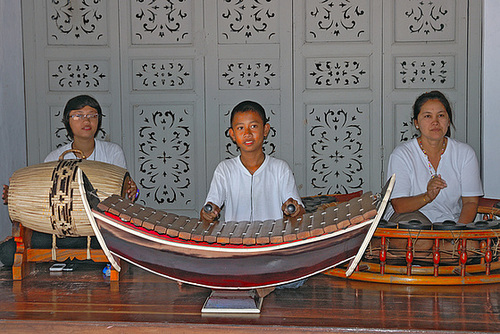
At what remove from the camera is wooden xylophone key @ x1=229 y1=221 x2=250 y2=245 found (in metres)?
2.51

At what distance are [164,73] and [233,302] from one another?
3.32m

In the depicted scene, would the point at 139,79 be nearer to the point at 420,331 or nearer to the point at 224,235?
the point at 224,235

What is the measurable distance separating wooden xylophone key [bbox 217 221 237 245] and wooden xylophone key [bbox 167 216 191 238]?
7.0 inches

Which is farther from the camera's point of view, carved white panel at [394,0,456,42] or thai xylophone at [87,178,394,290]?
carved white panel at [394,0,456,42]

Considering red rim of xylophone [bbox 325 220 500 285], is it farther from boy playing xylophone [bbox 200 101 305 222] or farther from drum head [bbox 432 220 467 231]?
boy playing xylophone [bbox 200 101 305 222]

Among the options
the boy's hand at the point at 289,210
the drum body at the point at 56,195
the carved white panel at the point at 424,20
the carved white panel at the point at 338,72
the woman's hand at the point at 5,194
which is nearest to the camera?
the boy's hand at the point at 289,210

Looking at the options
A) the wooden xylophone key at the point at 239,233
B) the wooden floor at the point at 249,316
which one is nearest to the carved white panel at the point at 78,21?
the wooden floor at the point at 249,316

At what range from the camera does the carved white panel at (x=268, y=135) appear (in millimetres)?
5488

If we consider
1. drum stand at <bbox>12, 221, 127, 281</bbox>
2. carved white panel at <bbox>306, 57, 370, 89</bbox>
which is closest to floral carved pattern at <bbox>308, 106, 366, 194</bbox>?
carved white panel at <bbox>306, 57, 370, 89</bbox>

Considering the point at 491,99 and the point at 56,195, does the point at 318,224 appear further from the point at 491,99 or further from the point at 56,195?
the point at 491,99

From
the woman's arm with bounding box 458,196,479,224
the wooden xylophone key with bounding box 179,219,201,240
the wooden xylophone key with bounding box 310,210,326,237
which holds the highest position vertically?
the wooden xylophone key with bounding box 310,210,326,237

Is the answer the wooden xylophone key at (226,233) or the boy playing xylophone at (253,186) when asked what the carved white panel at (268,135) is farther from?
the wooden xylophone key at (226,233)

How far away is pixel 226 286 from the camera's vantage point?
2.59 metres

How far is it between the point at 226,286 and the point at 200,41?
3.36m
